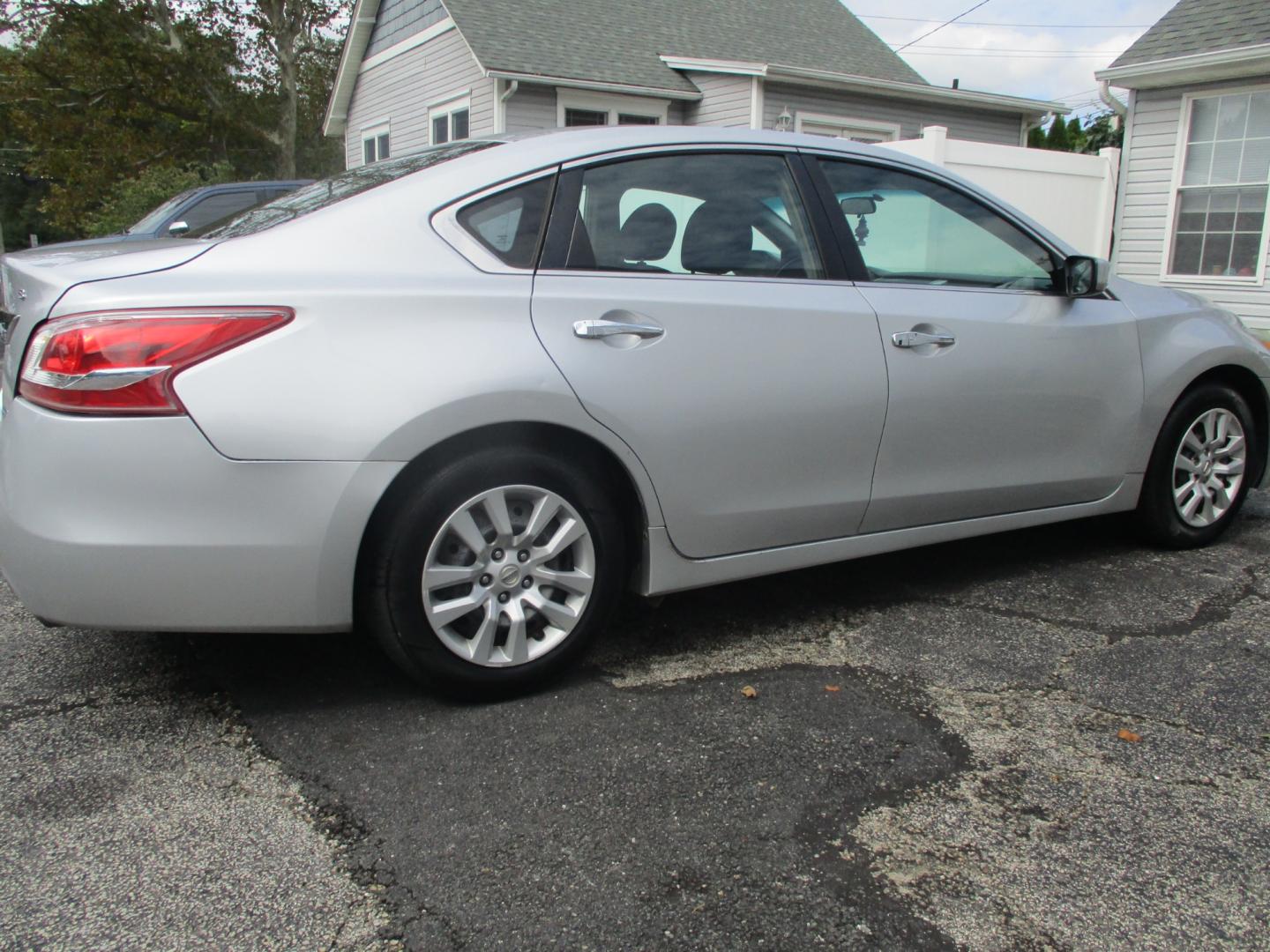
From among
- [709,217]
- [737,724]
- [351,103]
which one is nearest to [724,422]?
[709,217]

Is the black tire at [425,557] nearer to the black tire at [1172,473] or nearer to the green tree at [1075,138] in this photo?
the black tire at [1172,473]

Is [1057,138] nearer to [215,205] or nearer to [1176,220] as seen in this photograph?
[1176,220]

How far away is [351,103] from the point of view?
21.5 m

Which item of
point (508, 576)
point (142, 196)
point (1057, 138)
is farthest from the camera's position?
point (1057, 138)

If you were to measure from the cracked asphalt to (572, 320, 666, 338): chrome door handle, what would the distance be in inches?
39.6

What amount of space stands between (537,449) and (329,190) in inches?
40.8

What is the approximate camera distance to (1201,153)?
11.4 m

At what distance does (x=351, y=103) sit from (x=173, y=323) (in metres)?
20.9

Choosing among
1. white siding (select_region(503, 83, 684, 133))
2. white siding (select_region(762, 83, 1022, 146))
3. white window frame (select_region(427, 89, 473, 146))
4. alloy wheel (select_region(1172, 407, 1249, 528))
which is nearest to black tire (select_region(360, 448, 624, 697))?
alloy wheel (select_region(1172, 407, 1249, 528))

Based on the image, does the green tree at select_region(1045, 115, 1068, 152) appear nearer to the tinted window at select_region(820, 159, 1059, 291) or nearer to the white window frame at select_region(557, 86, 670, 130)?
the white window frame at select_region(557, 86, 670, 130)

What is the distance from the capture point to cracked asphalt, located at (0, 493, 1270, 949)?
79.7 inches

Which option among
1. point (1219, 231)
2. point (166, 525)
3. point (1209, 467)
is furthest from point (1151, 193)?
point (166, 525)

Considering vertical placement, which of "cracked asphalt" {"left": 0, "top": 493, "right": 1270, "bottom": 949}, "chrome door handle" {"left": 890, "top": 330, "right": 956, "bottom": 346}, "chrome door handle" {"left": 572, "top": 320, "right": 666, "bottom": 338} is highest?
"chrome door handle" {"left": 572, "top": 320, "right": 666, "bottom": 338}

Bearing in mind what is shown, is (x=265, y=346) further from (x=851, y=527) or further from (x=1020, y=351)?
(x=1020, y=351)
